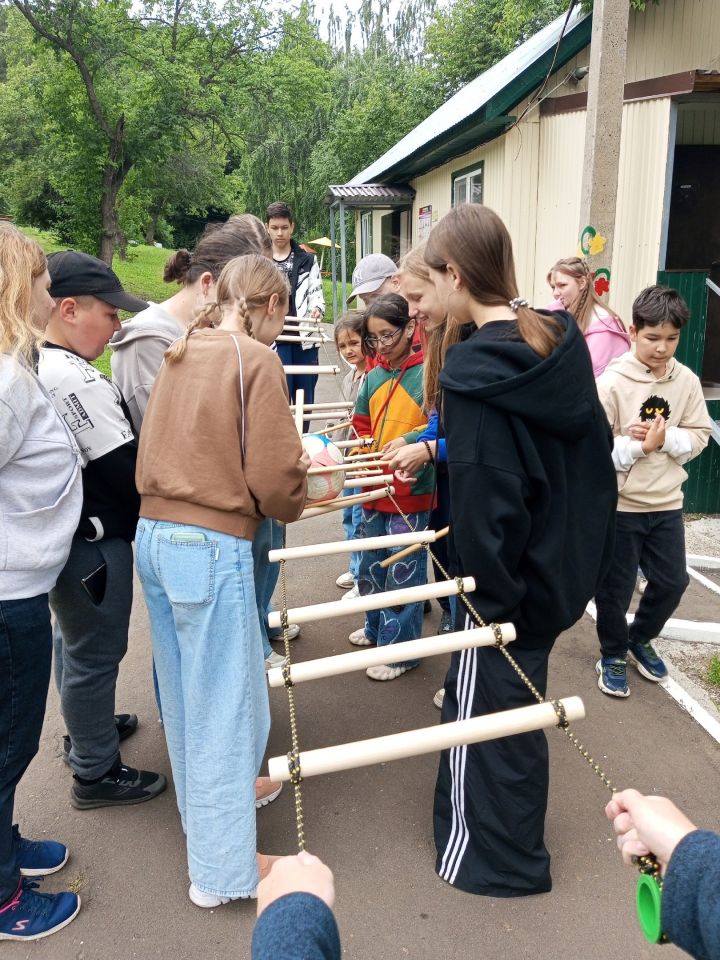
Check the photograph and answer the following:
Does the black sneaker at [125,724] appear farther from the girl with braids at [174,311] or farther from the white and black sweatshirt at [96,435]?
the girl with braids at [174,311]

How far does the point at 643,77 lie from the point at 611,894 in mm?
7289

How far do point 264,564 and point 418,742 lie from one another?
70.7 inches

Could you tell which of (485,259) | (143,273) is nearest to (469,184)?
(485,259)

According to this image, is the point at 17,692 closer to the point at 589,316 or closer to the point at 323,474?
the point at 323,474

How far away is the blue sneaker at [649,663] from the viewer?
3.74 m

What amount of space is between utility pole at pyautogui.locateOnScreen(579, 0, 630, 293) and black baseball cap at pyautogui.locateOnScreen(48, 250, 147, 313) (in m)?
3.94

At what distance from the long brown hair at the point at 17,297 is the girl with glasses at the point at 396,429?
173 centimetres

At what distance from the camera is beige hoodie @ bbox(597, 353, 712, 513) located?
3496 mm

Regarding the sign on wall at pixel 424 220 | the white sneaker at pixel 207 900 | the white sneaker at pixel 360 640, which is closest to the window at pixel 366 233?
the sign on wall at pixel 424 220

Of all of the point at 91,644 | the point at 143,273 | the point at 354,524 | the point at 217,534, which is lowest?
the point at 354,524

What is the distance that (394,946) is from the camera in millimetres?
2297

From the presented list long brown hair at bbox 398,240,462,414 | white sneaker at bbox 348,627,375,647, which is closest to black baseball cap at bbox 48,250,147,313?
long brown hair at bbox 398,240,462,414

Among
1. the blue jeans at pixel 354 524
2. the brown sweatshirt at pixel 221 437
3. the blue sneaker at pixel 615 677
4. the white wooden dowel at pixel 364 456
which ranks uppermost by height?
the brown sweatshirt at pixel 221 437

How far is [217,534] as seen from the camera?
2.26 meters
